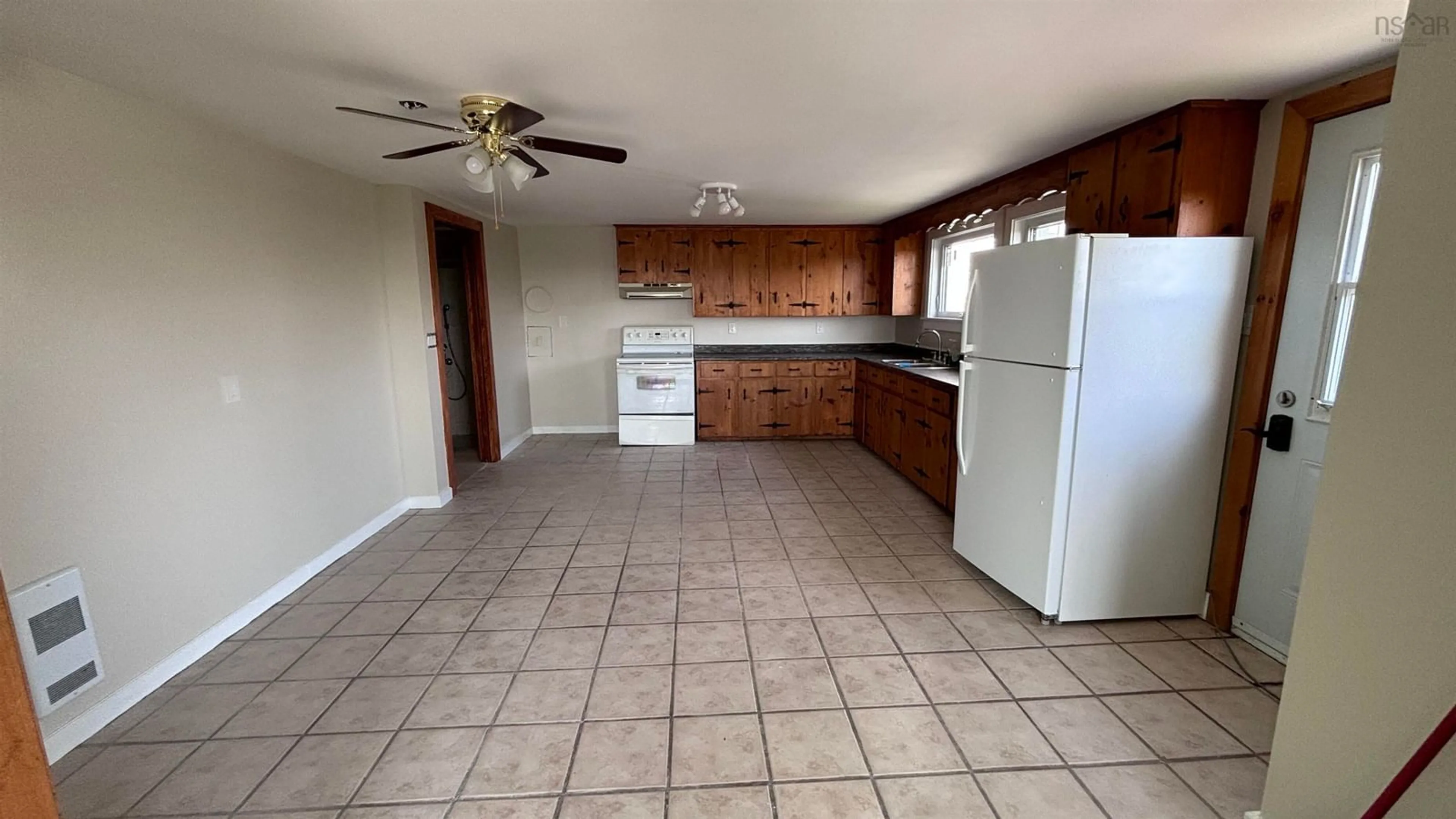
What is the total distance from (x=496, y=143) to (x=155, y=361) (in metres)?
1.51

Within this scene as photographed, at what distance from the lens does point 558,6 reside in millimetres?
1485

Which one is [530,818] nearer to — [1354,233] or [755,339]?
[1354,233]

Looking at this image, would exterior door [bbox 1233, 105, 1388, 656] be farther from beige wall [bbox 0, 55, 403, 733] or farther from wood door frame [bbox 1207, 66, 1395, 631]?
beige wall [bbox 0, 55, 403, 733]

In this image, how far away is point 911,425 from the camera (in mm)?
4223

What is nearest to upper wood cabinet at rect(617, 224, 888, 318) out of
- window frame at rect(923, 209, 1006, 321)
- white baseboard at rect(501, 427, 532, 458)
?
window frame at rect(923, 209, 1006, 321)

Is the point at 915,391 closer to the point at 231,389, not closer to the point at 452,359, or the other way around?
the point at 231,389

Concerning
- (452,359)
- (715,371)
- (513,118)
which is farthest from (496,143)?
(452,359)

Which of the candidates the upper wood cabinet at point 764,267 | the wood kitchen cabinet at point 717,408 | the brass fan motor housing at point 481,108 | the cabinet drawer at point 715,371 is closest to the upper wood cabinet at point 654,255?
the upper wood cabinet at point 764,267

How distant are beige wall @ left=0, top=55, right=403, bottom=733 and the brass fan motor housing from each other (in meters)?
1.16

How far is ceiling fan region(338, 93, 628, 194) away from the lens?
2023 millimetres

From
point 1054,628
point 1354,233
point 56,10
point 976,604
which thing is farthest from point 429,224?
point 1354,233

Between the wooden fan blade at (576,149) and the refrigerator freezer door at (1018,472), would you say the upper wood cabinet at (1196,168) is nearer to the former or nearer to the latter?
the refrigerator freezer door at (1018,472)

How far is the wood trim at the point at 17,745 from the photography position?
2.67ft

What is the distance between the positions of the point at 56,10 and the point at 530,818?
8.12ft
